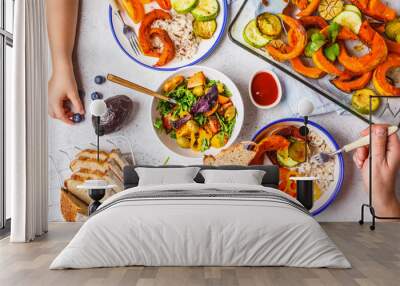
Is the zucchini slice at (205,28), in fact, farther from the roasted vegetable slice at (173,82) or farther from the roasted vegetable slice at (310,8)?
Result: the roasted vegetable slice at (310,8)

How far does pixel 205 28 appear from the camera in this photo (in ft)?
22.6

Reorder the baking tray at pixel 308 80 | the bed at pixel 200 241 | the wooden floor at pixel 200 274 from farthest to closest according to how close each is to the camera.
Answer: the baking tray at pixel 308 80, the bed at pixel 200 241, the wooden floor at pixel 200 274

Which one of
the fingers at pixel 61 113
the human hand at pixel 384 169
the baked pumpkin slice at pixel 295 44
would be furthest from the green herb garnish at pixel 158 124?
the human hand at pixel 384 169

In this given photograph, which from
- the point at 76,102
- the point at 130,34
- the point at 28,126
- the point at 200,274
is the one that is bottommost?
the point at 200,274

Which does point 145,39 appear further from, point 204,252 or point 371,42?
point 204,252

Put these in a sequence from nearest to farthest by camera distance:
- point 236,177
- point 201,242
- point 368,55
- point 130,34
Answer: point 201,242, point 236,177, point 368,55, point 130,34

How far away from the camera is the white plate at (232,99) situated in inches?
265

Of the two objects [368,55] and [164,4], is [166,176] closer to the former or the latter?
[164,4]

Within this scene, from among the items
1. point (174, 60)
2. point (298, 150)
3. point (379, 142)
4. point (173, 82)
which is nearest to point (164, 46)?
point (174, 60)

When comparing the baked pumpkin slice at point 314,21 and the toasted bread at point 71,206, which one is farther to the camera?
the toasted bread at point 71,206

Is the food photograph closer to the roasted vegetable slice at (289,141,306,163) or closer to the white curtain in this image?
the roasted vegetable slice at (289,141,306,163)

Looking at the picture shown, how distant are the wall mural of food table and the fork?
1 cm

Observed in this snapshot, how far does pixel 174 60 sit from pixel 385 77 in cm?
245

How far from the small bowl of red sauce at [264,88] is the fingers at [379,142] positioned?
1.18m
